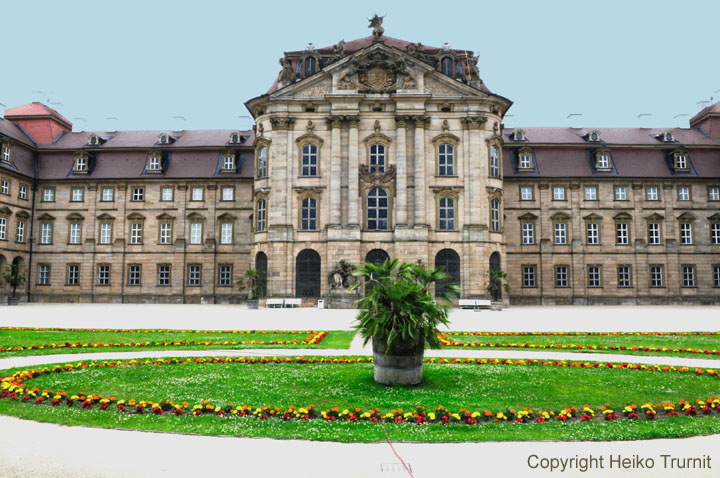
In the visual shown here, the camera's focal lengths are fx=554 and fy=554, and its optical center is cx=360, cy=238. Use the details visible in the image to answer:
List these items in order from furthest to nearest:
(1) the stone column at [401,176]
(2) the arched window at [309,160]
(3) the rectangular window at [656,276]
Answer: (3) the rectangular window at [656,276]
(2) the arched window at [309,160]
(1) the stone column at [401,176]

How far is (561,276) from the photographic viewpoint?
176ft

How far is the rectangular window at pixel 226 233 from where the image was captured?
5460 cm

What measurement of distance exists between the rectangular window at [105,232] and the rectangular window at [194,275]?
8.61 m

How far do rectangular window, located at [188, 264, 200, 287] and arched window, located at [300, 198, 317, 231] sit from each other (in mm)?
14336

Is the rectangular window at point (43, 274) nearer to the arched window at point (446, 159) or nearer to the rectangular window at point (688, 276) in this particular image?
the arched window at point (446, 159)

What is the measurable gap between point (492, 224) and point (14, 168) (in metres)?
44.3

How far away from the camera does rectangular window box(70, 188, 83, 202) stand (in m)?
55.2

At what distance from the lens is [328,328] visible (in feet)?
84.1

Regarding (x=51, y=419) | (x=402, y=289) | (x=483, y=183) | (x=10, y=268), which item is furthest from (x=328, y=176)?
(x=51, y=419)

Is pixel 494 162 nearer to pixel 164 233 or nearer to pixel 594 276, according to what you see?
pixel 594 276

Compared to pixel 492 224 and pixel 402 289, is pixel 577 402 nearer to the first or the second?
pixel 402 289

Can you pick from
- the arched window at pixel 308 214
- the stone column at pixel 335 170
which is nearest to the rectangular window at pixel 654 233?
the stone column at pixel 335 170

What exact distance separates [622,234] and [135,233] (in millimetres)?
47727

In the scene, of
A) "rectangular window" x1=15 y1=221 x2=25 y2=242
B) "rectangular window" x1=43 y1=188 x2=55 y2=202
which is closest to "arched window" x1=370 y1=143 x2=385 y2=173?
Answer: "rectangular window" x1=43 y1=188 x2=55 y2=202
